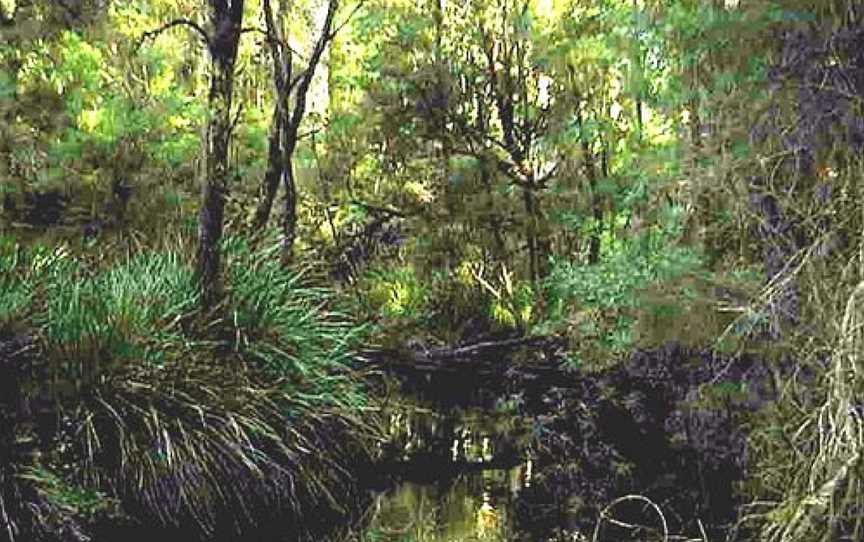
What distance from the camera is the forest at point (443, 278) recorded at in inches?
169

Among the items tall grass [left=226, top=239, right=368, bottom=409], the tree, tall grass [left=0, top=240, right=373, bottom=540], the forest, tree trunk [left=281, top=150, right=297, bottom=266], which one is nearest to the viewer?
the forest

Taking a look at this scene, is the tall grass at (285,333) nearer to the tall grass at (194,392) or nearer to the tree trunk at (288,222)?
the tall grass at (194,392)

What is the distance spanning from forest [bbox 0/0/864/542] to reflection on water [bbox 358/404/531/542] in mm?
30

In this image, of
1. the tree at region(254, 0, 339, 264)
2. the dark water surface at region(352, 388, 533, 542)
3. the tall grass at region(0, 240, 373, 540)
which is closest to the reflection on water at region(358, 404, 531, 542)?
the dark water surface at region(352, 388, 533, 542)

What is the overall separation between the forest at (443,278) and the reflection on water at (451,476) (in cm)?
3

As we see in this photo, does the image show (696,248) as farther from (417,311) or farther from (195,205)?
(195,205)

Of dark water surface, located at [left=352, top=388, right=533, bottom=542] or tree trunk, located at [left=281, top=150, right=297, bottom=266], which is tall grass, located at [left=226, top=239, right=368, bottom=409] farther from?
tree trunk, located at [left=281, top=150, right=297, bottom=266]

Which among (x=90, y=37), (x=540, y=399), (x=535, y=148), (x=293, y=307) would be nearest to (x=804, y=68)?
(x=293, y=307)

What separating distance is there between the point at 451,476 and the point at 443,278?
10.9ft

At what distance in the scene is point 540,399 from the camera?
752cm

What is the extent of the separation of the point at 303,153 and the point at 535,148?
231cm

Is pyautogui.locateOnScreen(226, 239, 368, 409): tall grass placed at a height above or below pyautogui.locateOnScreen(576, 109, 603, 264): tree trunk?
below

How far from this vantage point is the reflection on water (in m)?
5.23

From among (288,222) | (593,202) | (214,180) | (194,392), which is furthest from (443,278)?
(194,392)
